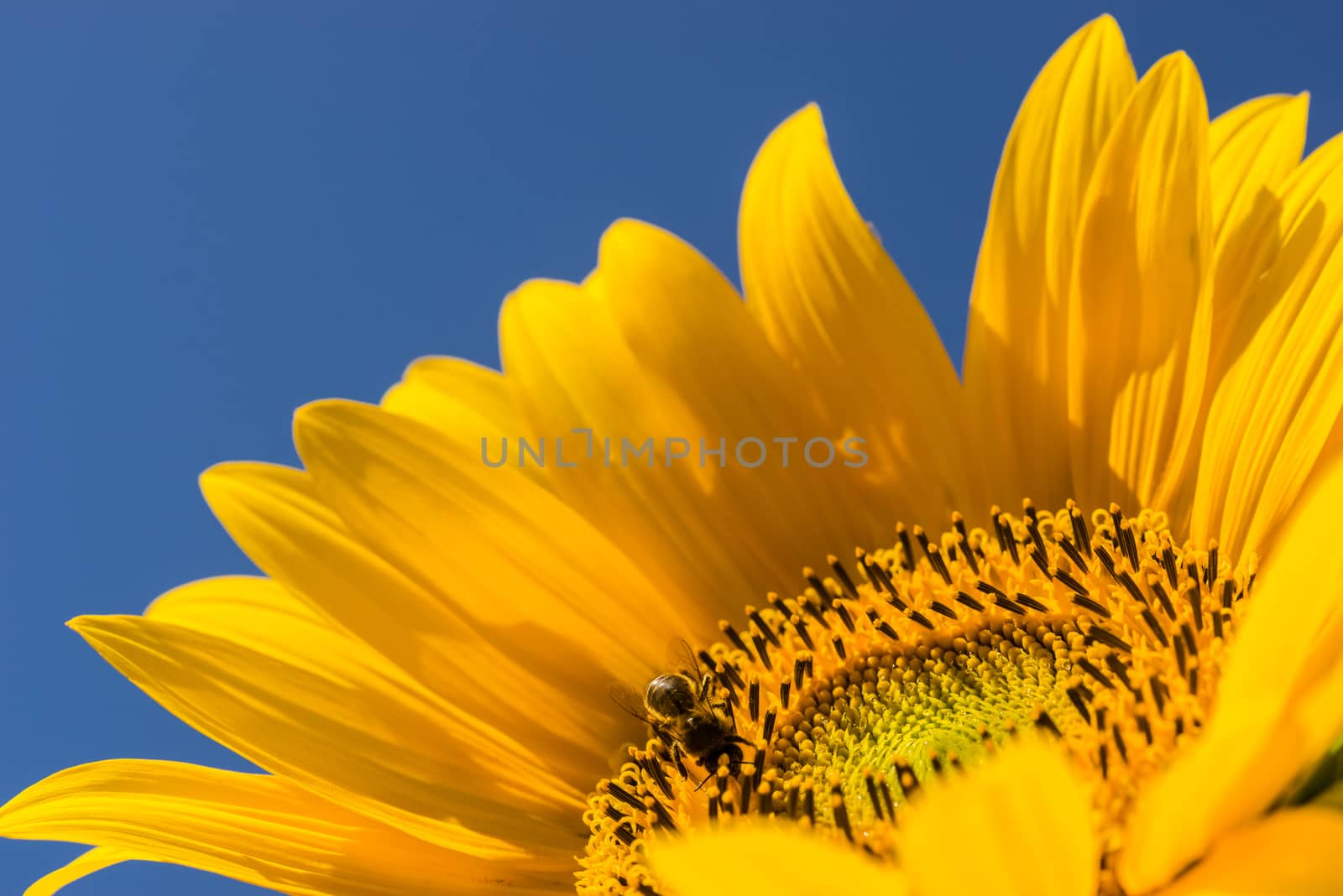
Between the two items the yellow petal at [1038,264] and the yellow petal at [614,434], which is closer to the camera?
the yellow petal at [1038,264]

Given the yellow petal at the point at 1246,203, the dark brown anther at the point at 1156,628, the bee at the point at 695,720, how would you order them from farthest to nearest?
the bee at the point at 695,720 → the yellow petal at the point at 1246,203 → the dark brown anther at the point at 1156,628

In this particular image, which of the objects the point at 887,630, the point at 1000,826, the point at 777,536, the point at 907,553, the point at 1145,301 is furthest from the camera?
the point at 777,536

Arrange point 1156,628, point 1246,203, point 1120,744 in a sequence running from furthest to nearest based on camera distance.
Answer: point 1246,203 < point 1156,628 < point 1120,744

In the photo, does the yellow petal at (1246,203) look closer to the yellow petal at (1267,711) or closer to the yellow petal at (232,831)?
the yellow petal at (1267,711)

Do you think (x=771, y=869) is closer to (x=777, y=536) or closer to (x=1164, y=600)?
(x=1164, y=600)

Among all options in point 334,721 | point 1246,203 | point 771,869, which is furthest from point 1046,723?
point 334,721

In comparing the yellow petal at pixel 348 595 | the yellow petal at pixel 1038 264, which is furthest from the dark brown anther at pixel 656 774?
the yellow petal at pixel 1038 264

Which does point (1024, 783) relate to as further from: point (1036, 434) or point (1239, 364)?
point (1036, 434)

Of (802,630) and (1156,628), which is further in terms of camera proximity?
(802,630)
